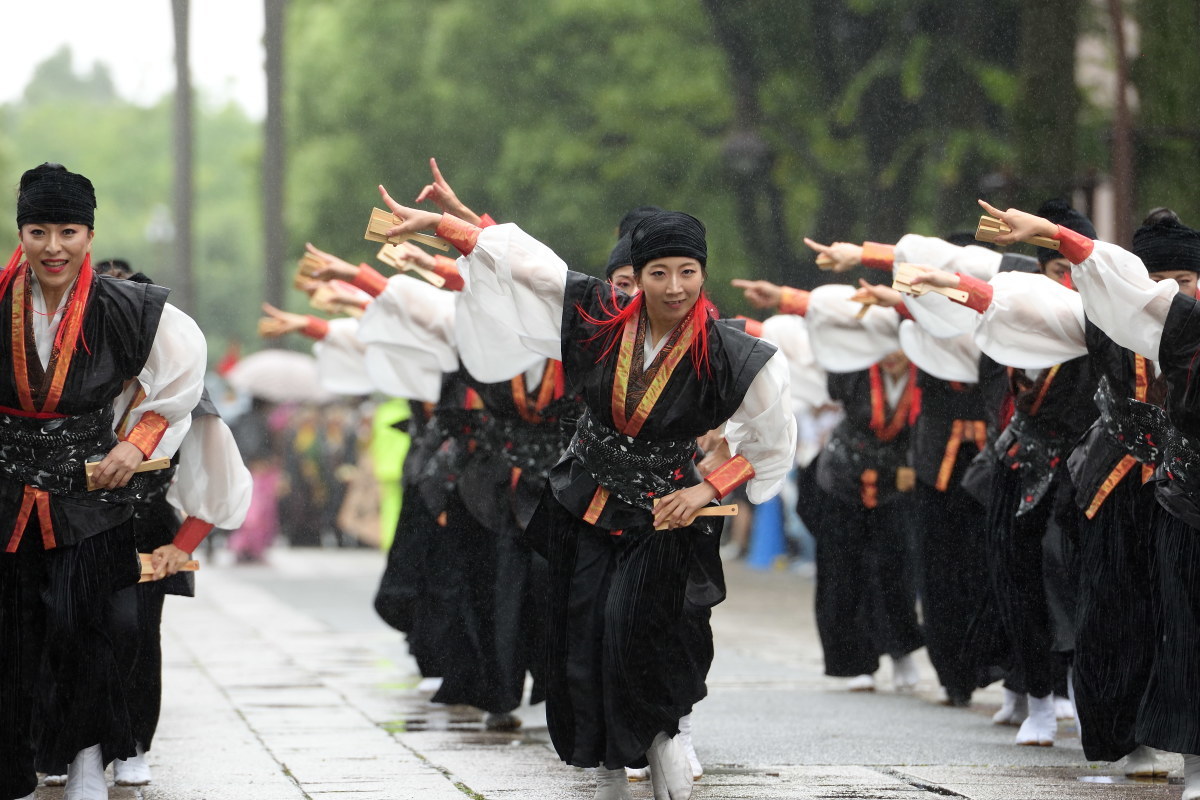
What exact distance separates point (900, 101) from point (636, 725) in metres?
13.0

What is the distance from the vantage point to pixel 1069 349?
7184 mm

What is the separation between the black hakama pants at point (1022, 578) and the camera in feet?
26.9

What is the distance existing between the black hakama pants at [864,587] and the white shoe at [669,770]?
377 cm

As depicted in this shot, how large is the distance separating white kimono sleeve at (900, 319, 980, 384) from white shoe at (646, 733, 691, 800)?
124 inches

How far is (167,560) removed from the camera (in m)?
6.62

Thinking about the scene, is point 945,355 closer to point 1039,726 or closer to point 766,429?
point 1039,726

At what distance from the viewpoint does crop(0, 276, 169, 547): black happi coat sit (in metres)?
5.96

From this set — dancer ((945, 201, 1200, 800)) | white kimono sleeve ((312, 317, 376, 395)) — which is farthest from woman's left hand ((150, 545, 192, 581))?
white kimono sleeve ((312, 317, 376, 395))

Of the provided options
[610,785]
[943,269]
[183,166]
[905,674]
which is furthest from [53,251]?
[183,166]

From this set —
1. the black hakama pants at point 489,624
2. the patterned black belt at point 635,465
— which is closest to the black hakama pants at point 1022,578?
the black hakama pants at point 489,624

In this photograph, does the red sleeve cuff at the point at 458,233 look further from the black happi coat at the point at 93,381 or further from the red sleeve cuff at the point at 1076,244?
the red sleeve cuff at the point at 1076,244

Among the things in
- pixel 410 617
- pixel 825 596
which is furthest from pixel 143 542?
pixel 825 596

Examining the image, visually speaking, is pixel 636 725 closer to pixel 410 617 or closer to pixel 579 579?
pixel 579 579

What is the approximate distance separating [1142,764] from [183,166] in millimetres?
20405
